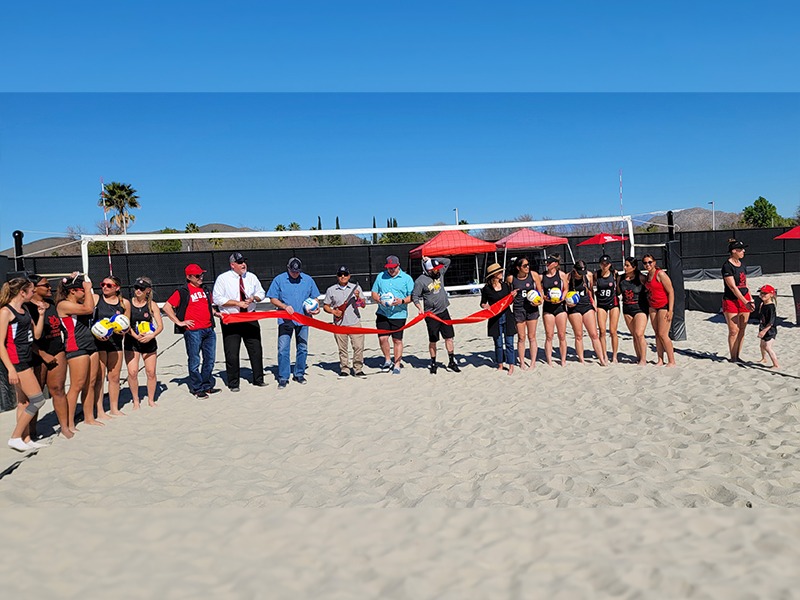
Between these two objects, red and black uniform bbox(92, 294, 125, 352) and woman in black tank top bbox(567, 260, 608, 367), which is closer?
red and black uniform bbox(92, 294, 125, 352)

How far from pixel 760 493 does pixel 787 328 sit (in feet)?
26.1

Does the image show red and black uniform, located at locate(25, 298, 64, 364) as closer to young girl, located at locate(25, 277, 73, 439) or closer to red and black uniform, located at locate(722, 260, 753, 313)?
young girl, located at locate(25, 277, 73, 439)

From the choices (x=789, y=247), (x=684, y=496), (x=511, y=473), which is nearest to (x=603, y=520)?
(x=684, y=496)

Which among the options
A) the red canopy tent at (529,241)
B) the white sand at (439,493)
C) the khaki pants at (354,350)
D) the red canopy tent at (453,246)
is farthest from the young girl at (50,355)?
the red canopy tent at (529,241)

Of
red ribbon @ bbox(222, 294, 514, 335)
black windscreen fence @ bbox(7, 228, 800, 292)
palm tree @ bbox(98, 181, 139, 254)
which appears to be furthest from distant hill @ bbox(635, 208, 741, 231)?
palm tree @ bbox(98, 181, 139, 254)

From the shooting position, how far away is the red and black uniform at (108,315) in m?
5.82

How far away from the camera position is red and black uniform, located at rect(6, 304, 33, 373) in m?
4.63

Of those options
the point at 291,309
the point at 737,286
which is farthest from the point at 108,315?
the point at 737,286

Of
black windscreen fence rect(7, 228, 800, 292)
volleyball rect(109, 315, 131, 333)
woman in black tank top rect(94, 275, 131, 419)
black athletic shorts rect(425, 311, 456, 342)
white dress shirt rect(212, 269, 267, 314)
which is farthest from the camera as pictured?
black windscreen fence rect(7, 228, 800, 292)

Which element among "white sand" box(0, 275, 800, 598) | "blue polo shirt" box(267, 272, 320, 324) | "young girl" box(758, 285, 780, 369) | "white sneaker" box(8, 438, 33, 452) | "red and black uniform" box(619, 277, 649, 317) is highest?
"blue polo shirt" box(267, 272, 320, 324)

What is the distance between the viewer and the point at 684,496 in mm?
3482

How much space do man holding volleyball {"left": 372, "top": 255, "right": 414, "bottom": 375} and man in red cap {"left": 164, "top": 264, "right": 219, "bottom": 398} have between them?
218 cm

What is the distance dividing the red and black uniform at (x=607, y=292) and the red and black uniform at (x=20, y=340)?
6.55 meters

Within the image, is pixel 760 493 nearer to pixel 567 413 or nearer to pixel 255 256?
pixel 567 413
